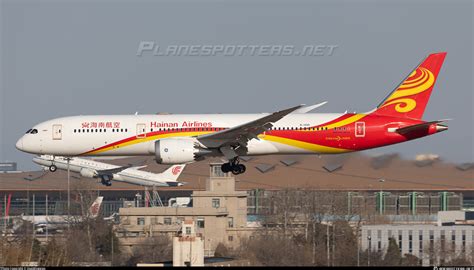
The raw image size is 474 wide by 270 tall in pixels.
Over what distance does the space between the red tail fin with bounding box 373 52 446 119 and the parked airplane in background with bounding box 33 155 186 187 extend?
48.0m

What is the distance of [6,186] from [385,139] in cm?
Result: 6771

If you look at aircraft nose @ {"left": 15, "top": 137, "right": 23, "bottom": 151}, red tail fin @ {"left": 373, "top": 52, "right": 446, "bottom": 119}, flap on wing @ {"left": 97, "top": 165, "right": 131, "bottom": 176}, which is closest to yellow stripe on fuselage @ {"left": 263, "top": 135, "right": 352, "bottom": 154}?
red tail fin @ {"left": 373, "top": 52, "right": 446, "bottom": 119}

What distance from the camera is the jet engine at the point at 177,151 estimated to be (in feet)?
167

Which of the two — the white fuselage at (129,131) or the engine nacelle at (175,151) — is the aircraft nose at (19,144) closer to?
the white fuselage at (129,131)

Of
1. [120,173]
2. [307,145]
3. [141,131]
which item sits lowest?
[120,173]

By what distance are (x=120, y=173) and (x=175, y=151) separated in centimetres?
5582

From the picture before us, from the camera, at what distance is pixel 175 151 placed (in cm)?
5088

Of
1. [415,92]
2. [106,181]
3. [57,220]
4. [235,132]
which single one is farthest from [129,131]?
[106,181]

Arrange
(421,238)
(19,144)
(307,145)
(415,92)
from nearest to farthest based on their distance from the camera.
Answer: (307,145), (415,92), (19,144), (421,238)

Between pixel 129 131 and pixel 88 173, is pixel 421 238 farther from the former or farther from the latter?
pixel 88 173

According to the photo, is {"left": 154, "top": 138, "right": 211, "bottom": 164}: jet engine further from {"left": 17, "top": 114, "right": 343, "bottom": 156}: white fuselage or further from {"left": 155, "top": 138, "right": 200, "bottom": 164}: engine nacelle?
{"left": 17, "top": 114, "right": 343, "bottom": 156}: white fuselage

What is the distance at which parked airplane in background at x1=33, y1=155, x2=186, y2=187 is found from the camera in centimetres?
10175

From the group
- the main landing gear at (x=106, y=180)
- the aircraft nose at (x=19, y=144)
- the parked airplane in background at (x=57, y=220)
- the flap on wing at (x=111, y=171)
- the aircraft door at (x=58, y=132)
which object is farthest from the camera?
the flap on wing at (x=111, y=171)

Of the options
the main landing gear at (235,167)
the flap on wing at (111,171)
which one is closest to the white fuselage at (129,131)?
the main landing gear at (235,167)
